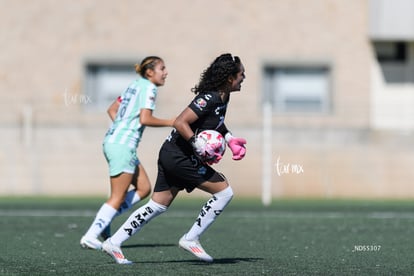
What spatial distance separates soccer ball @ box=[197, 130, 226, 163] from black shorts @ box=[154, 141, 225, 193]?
0.72ft

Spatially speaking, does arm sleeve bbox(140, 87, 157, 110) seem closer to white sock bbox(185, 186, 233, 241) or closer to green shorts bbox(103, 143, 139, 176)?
green shorts bbox(103, 143, 139, 176)

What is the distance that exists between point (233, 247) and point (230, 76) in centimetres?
269

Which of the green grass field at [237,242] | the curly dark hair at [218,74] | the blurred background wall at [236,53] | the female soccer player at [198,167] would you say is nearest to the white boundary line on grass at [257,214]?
the green grass field at [237,242]

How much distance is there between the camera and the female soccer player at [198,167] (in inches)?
383

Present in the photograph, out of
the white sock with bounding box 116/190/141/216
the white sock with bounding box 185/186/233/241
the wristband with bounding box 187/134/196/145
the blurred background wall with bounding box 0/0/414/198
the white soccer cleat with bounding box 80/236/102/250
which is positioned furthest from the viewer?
the blurred background wall with bounding box 0/0/414/198

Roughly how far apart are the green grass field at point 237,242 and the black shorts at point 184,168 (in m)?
0.73

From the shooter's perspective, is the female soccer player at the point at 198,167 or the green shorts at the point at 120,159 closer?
the female soccer player at the point at 198,167

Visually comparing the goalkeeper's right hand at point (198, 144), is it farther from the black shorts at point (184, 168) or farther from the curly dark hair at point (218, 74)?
the curly dark hair at point (218, 74)

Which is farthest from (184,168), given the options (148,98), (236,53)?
(236,53)

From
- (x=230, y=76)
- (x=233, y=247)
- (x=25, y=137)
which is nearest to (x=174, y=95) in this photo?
(x=25, y=137)

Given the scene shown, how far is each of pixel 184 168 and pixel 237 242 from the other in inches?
119

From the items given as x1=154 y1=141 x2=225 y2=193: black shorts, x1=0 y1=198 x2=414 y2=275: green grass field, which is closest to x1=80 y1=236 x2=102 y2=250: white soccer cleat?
x1=0 y1=198 x2=414 y2=275: green grass field

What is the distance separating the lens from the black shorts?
973cm

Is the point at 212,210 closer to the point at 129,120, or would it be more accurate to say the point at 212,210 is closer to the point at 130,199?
the point at 129,120
